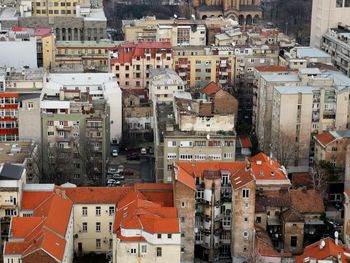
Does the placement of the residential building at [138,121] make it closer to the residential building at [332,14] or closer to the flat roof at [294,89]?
the flat roof at [294,89]

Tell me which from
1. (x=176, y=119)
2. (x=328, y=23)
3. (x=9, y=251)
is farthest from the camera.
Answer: (x=328, y=23)

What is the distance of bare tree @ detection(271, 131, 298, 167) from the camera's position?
2036 inches

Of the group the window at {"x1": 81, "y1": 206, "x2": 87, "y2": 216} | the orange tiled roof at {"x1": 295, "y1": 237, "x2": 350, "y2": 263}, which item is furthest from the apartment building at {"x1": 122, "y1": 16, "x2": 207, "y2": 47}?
the orange tiled roof at {"x1": 295, "y1": 237, "x2": 350, "y2": 263}

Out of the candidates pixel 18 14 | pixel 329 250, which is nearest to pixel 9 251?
pixel 329 250

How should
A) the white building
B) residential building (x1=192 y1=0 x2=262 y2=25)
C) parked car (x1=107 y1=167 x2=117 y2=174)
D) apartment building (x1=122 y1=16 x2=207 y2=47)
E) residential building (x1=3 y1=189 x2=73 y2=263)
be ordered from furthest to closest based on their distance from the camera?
residential building (x1=192 y1=0 x2=262 y2=25) → apartment building (x1=122 y1=16 x2=207 y2=47) → the white building → parked car (x1=107 y1=167 x2=117 y2=174) → residential building (x1=3 y1=189 x2=73 y2=263)

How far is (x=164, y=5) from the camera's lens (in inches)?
4345

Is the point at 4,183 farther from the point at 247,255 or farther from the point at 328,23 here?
the point at 328,23

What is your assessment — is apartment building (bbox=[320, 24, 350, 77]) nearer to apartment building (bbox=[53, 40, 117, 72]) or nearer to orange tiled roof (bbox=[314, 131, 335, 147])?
orange tiled roof (bbox=[314, 131, 335, 147])

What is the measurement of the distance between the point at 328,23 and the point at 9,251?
4563 centimetres

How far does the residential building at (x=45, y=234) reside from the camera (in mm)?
33219

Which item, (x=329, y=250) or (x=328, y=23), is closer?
(x=329, y=250)

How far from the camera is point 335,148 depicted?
49281 mm

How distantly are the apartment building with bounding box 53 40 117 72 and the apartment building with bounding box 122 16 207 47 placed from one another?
3908 mm

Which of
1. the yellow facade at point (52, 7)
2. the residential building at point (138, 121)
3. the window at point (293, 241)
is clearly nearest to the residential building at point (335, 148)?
the window at point (293, 241)
